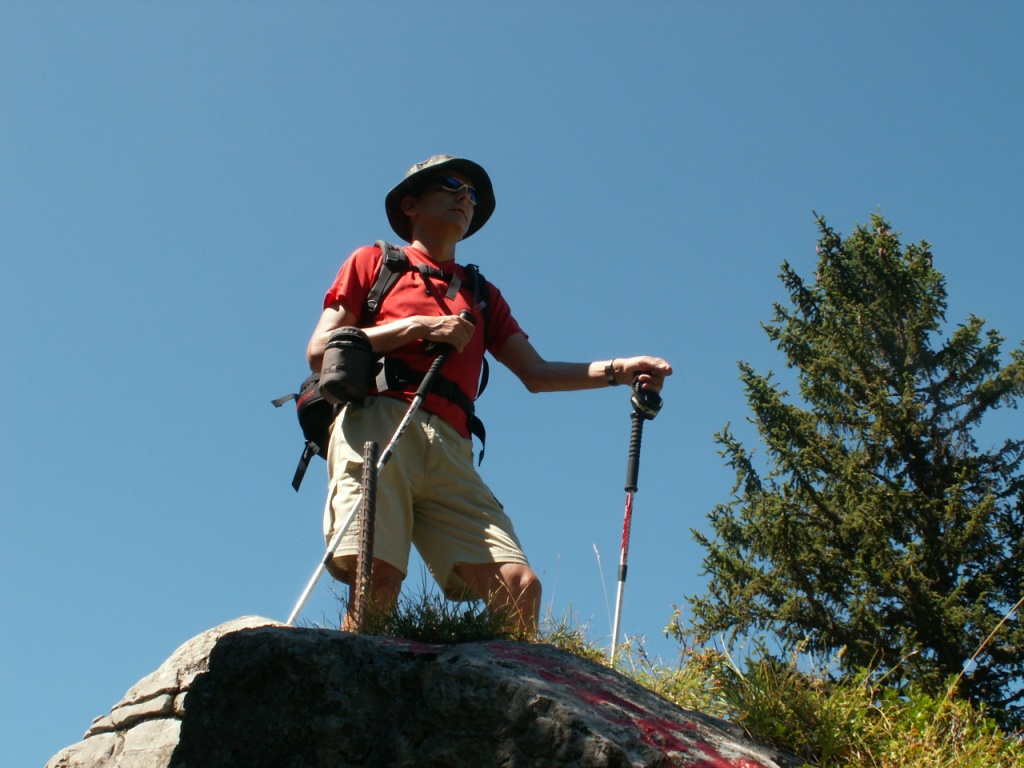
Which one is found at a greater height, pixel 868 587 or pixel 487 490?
pixel 868 587

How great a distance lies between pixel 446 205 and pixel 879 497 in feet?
30.6

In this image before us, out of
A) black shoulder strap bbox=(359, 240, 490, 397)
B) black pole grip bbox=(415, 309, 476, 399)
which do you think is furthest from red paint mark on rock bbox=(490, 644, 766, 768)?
black shoulder strap bbox=(359, 240, 490, 397)

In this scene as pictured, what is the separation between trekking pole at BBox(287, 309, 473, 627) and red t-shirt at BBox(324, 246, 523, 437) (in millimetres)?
83

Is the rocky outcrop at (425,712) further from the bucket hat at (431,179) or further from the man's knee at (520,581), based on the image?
the bucket hat at (431,179)

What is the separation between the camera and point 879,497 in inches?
505

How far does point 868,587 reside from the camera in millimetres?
12055

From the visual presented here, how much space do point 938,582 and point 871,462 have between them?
73.7 inches

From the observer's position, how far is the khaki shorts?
4.30m

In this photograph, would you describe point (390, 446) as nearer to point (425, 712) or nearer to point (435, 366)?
point (435, 366)

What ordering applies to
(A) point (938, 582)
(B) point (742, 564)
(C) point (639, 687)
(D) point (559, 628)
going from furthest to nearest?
(B) point (742, 564) → (A) point (938, 582) → (D) point (559, 628) → (C) point (639, 687)

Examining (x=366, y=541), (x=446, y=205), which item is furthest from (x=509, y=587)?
(x=446, y=205)

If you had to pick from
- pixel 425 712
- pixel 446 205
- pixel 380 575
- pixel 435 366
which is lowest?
pixel 425 712

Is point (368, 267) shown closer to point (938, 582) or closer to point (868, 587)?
point (868, 587)

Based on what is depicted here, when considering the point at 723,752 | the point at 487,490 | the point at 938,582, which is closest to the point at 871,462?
the point at 938,582
